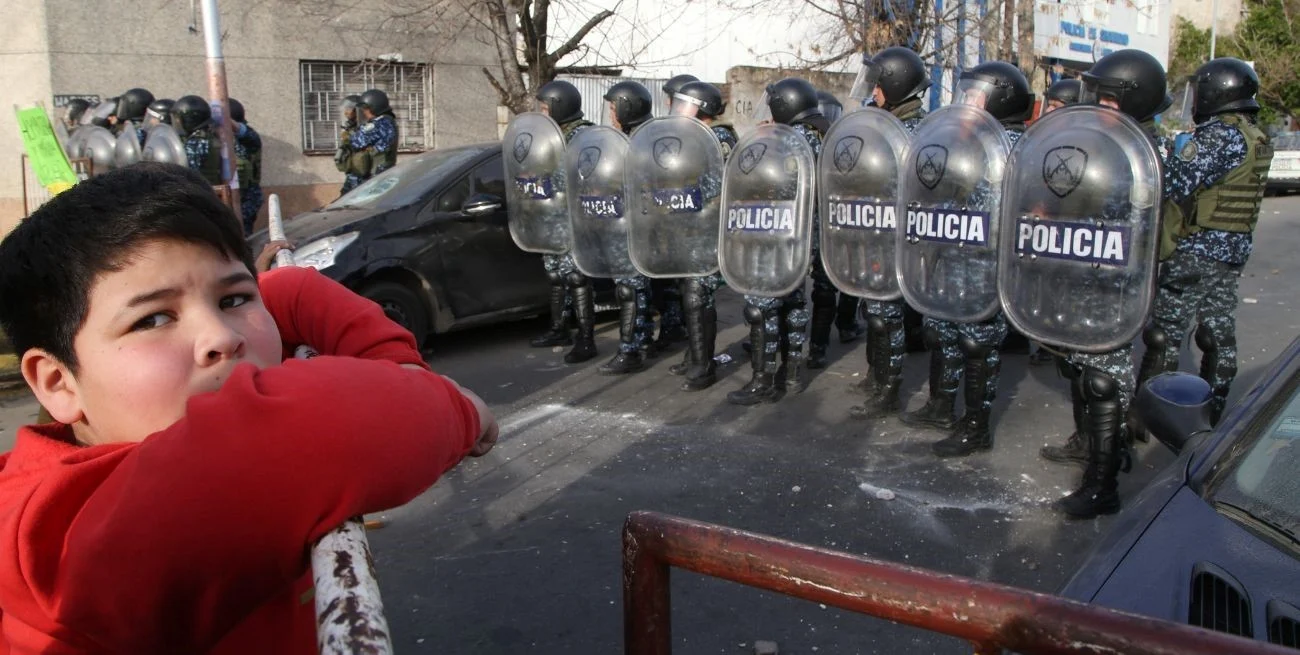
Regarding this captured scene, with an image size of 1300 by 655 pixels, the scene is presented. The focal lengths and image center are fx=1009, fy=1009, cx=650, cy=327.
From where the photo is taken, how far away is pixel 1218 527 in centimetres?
213

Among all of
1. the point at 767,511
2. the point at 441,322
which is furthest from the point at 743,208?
the point at 441,322

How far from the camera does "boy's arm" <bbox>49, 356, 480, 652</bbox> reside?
87 centimetres

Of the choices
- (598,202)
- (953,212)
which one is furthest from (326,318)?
(598,202)

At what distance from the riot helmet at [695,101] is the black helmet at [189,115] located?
558 centimetres

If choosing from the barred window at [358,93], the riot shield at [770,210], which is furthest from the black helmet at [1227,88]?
the barred window at [358,93]

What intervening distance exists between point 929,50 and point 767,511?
1119cm

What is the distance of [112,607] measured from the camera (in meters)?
0.91

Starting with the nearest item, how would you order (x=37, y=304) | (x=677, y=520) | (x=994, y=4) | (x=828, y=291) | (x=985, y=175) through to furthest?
1. (x=37, y=304)
2. (x=677, y=520)
3. (x=985, y=175)
4. (x=828, y=291)
5. (x=994, y=4)

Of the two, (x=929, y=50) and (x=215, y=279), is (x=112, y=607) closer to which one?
(x=215, y=279)

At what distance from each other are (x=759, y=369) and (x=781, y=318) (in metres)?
0.38

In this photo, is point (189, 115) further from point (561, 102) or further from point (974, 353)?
point (974, 353)

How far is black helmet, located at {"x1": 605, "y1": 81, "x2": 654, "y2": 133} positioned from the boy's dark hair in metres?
6.04

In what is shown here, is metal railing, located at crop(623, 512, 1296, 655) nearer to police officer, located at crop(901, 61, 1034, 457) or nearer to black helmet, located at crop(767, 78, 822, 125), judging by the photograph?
police officer, located at crop(901, 61, 1034, 457)

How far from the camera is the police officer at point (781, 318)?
19.8 feet
